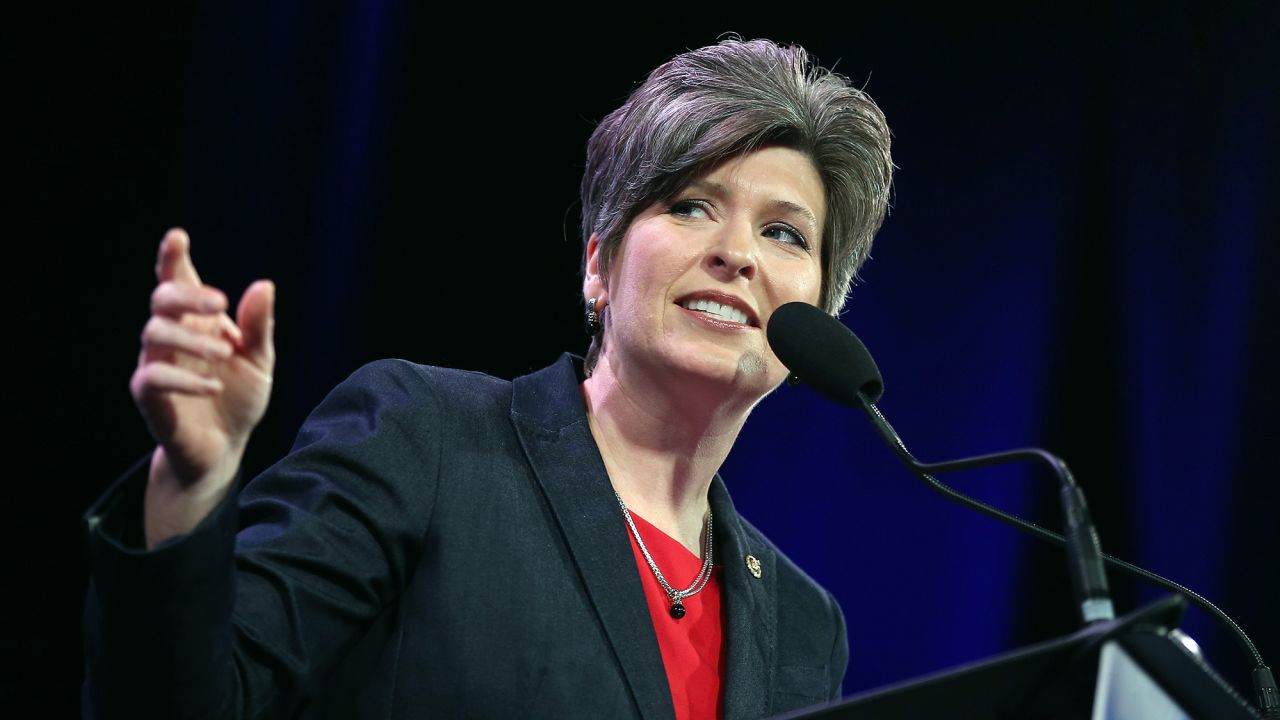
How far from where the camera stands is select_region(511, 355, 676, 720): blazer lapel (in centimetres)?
147

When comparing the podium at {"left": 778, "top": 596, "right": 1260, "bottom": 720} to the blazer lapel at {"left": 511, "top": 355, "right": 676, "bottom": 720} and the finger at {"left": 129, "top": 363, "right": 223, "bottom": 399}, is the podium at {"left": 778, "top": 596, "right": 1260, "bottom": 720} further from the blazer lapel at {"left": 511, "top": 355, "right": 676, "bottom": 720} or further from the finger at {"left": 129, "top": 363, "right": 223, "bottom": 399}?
the blazer lapel at {"left": 511, "top": 355, "right": 676, "bottom": 720}

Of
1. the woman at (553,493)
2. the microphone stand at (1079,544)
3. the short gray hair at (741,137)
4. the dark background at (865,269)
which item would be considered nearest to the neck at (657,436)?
the woman at (553,493)

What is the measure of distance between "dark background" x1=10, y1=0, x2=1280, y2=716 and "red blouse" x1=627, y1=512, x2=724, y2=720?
1.06 metres

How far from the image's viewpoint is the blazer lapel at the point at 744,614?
1652mm

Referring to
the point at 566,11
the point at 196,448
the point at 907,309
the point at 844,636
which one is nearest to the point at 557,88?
the point at 566,11

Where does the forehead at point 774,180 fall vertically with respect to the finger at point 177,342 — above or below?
above

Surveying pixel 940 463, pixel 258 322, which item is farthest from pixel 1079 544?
pixel 258 322

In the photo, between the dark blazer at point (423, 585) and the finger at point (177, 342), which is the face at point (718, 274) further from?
the finger at point (177, 342)

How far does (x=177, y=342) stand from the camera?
3.05ft

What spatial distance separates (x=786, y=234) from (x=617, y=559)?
0.63m

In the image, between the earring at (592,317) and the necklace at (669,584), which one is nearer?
the necklace at (669,584)

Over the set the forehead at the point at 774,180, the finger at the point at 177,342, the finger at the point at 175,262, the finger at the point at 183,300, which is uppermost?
the forehead at the point at 774,180

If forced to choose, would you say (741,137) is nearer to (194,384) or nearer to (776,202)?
(776,202)

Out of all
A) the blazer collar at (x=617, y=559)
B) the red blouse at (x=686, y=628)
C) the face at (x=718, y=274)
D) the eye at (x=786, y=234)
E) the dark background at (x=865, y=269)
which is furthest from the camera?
the dark background at (x=865, y=269)
